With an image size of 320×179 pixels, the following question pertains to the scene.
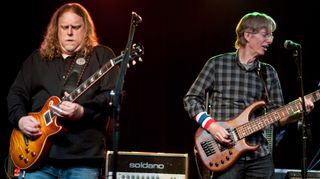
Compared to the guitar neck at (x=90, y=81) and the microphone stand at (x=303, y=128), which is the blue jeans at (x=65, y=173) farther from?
the microphone stand at (x=303, y=128)

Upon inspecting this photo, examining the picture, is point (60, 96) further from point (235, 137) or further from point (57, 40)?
point (235, 137)

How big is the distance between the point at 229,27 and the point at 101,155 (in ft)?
12.4

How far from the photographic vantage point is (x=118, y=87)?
3.20m

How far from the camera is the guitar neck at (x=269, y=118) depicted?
432 centimetres

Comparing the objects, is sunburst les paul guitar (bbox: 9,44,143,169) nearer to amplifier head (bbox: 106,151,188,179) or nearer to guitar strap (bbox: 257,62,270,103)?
amplifier head (bbox: 106,151,188,179)

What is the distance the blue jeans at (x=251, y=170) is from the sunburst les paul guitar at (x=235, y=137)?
5 cm

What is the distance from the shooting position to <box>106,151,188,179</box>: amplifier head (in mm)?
4621

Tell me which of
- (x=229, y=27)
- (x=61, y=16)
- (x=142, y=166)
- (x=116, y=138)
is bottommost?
(x=142, y=166)

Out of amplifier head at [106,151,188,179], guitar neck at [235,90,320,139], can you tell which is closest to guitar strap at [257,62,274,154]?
guitar neck at [235,90,320,139]

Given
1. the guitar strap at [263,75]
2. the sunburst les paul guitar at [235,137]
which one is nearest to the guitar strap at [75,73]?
the sunburst les paul guitar at [235,137]

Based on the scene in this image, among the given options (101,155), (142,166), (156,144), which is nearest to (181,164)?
(142,166)

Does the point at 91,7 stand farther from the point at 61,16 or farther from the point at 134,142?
the point at 61,16

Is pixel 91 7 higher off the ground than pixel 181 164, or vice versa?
pixel 91 7

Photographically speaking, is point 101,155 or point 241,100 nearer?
point 101,155
